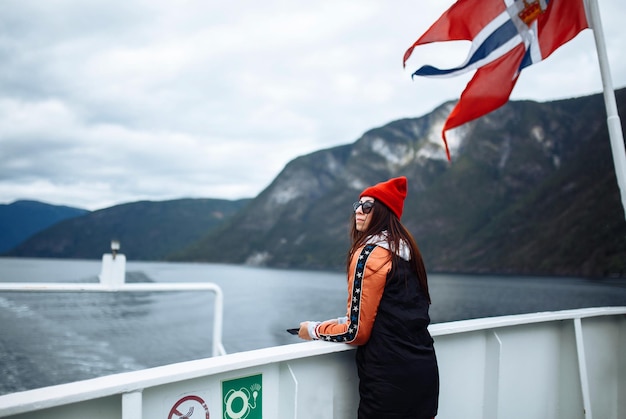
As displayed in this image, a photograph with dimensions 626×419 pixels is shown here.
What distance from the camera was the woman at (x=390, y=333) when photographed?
5.46ft

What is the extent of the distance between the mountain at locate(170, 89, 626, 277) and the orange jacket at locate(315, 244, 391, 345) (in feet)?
259

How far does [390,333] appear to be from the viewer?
5.57ft

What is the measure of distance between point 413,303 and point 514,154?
506 ft

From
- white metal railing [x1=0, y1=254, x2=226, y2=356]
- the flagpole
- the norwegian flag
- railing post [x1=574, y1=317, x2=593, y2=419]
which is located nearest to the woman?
the norwegian flag

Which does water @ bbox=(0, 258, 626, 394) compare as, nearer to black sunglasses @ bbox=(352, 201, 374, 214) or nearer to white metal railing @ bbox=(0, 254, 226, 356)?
white metal railing @ bbox=(0, 254, 226, 356)

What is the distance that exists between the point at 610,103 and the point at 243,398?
2.21 metres

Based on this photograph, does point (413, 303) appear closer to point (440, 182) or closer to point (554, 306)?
point (554, 306)

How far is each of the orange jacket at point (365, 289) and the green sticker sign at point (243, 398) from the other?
0.41m

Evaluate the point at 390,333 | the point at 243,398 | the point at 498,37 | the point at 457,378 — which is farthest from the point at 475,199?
the point at 243,398

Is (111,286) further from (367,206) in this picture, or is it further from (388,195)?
(388,195)

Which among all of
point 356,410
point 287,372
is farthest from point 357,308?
point 356,410

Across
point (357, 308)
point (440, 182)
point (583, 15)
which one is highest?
point (440, 182)

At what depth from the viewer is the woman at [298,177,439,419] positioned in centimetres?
167

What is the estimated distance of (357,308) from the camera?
1.70 metres
